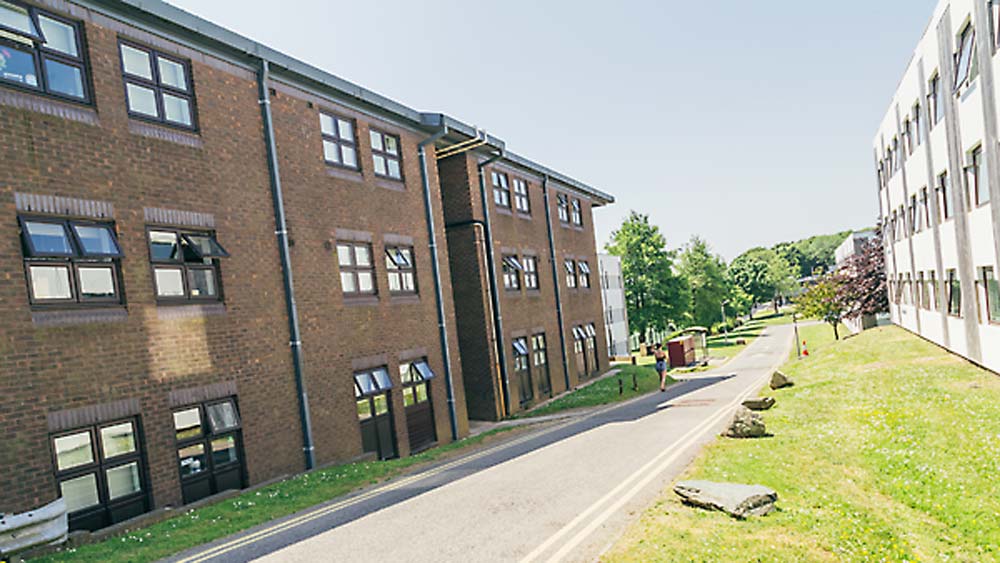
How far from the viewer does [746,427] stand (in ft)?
47.1

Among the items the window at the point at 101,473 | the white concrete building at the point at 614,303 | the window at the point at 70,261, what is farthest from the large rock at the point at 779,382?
the white concrete building at the point at 614,303

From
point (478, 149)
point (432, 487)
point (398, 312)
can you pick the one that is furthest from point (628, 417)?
point (478, 149)

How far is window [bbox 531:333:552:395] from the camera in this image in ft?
98.1

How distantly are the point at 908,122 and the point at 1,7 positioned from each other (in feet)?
105

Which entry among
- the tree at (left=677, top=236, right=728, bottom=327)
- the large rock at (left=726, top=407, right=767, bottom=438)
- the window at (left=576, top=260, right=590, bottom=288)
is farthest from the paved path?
the tree at (left=677, top=236, right=728, bottom=327)

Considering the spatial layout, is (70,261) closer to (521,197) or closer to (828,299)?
(521,197)

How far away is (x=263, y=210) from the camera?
596 inches

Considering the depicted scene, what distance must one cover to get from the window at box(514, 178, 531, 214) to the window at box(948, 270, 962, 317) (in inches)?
672

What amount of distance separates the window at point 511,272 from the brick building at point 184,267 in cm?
840

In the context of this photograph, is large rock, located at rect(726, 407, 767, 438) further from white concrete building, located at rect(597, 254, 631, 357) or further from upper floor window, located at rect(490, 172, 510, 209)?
white concrete building, located at rect(597, 254, 631, 357)

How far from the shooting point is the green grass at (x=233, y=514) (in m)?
8.94

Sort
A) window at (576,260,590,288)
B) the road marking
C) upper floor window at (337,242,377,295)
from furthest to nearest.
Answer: window at (576,260,590,288) < upper floor window at (337,242,377,295) < the road marking

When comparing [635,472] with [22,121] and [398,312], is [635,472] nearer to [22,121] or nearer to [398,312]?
[398,312]

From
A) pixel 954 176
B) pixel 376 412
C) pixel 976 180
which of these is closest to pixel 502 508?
pixel 376 412
